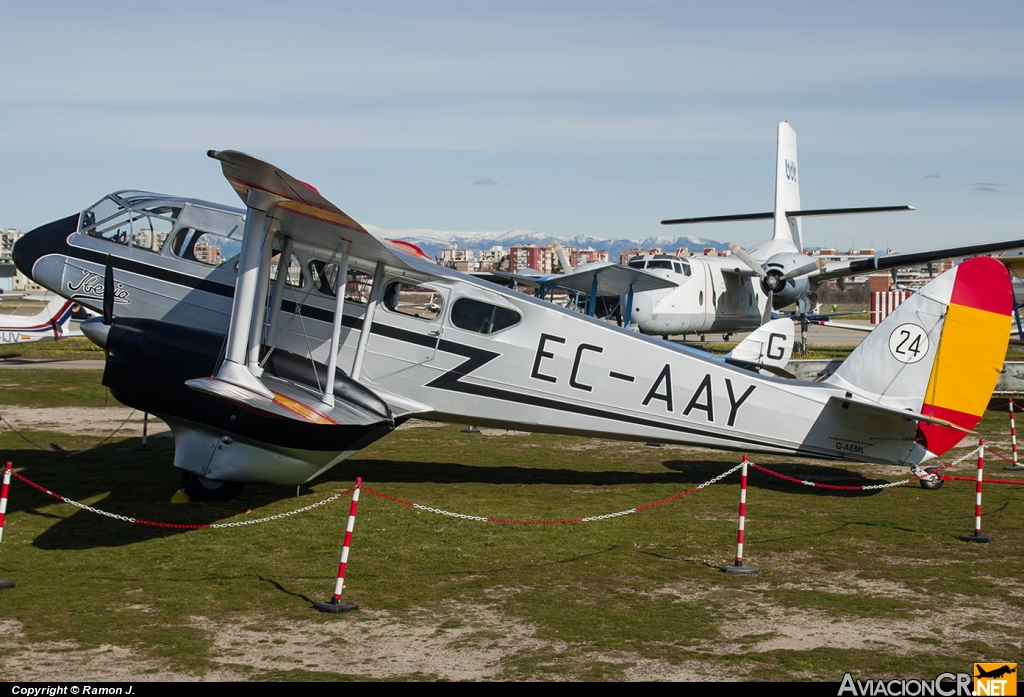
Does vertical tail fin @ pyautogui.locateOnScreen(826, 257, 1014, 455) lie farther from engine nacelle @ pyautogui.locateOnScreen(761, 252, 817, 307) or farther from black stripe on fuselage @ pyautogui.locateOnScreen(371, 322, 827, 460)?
engine nacelle @ pyautogui.locateOnScreen(761, 252, 817, 307)

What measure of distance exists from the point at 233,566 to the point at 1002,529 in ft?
26.7

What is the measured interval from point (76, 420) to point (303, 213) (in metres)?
11.5

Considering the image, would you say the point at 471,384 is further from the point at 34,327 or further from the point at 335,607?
the point at 34,327

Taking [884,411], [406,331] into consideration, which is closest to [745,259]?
[884,411]

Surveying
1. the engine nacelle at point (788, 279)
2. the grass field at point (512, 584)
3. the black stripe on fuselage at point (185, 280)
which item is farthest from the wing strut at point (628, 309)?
the black stripe on fuselage at point (185, 280)

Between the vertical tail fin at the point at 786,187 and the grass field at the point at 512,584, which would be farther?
the vertical tail fin at the point at 786,187

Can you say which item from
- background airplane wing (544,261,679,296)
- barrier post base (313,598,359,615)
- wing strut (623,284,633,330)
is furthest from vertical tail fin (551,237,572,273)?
barrier post base (313,598,359,615)

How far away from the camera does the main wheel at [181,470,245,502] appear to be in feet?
33.8

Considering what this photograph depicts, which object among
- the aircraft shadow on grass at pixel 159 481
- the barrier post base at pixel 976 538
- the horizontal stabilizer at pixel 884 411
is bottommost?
the aircraft shadow on grass at pixel 159 481

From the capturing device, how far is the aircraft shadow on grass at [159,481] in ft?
31.0

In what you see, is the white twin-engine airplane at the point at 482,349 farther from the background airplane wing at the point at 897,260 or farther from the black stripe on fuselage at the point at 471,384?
the background airplane wing at the point at 897,260

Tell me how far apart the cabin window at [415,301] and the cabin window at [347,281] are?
1.04 ft

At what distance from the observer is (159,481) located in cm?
1202

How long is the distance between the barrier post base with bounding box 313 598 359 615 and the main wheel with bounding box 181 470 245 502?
3.65m
